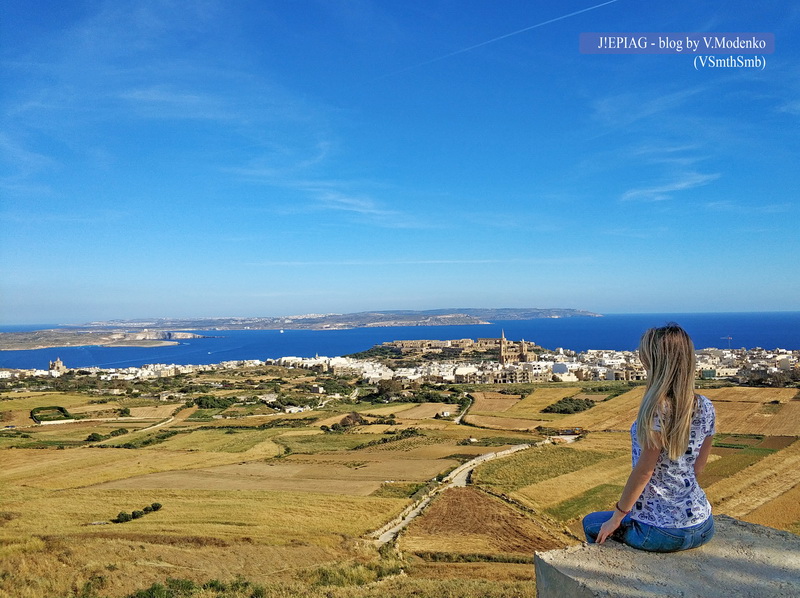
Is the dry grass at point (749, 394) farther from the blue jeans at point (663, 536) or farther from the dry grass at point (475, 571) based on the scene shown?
the blue jeans at point (663, 536)

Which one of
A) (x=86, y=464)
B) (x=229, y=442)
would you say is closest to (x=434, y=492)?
(x=86, y=464)

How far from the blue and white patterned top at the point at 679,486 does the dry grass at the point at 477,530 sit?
38.6 feet

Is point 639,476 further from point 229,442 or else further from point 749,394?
point 749,394

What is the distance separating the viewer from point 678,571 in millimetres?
3352

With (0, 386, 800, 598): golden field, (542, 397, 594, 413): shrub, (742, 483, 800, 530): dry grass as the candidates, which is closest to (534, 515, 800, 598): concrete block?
(0, 386, 800, 598): golden field

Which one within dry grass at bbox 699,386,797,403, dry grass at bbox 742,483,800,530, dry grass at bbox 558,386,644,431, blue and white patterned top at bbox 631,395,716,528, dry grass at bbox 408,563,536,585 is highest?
blue and white patterned top at bbox 631,395,716,528

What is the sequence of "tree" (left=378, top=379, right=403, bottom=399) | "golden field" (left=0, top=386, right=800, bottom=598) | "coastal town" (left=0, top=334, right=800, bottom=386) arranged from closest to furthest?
"golden field" (left=0, top=386, right=800, bottom=598), "tree" (left=378, top=379, right=403, bottom=399), "coastal town" (left=0, top=334, right=800, bottom=386)

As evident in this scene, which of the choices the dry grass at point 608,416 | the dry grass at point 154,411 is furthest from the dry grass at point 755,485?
the dry grass at point 154,411

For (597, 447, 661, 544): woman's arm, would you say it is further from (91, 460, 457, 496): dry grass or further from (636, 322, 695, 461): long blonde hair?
(91, 460, 457, 496): dry grass

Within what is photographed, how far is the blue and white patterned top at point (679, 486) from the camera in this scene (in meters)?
3.36

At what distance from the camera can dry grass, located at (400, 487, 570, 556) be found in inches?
581

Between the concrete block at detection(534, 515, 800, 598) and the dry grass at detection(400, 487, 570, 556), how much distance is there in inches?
451

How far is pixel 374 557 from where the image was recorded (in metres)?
13.2

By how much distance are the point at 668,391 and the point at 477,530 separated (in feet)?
48.5
